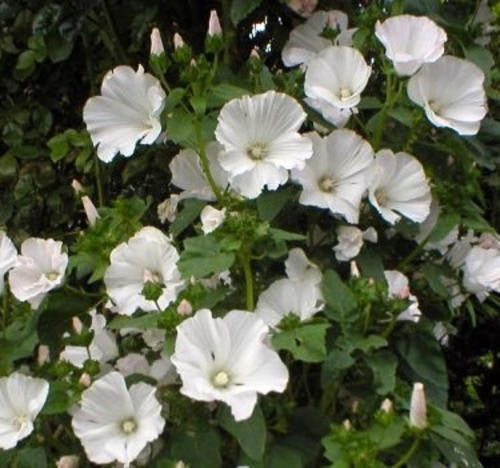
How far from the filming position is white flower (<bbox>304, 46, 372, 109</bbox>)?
1873mm

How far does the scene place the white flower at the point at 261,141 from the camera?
70.2 inches

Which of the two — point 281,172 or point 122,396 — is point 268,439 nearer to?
point 122,396

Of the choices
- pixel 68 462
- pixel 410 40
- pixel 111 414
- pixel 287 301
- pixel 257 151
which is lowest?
pixel 68 462

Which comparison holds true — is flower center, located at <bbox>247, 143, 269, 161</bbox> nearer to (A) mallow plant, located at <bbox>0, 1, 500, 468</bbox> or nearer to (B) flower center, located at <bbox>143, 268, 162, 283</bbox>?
(A) mallow plant, located at <bbox>0, 1, 500, 468</bbox>

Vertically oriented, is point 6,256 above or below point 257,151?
below

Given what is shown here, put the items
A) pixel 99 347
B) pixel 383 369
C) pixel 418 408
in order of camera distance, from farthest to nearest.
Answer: pixel 99 347, pixel 383 369, pixel 418 408

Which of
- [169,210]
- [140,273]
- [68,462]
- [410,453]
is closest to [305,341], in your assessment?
[410,453]

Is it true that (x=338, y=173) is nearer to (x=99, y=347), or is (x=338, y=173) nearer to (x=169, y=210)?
(x=169, y=210)

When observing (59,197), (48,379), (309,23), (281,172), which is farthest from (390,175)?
(59,197)

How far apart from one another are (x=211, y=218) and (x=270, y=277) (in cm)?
13

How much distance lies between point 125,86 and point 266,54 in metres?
0.46

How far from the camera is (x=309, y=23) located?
7.02 feet

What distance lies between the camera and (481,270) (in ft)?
6.40

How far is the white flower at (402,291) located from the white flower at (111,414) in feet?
1.26
